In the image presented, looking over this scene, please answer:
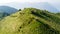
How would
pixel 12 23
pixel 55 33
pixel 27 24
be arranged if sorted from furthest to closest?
1. pixel 12 23
2. pixel 27 24
3. pixel 55 33

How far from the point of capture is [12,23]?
40062 millimetres

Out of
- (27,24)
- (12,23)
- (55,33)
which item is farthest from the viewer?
(12,23)

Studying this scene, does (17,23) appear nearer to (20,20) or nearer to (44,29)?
(20,20)

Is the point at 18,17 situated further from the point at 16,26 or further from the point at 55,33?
the point at 55,33

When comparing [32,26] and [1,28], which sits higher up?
[32,26]

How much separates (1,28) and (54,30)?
555 inches

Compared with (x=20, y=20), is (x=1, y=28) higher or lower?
lower

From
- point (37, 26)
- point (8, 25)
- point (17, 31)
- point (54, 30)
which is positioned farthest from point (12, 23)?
point (54, 30)

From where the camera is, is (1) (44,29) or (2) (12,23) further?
(2) (12,23)

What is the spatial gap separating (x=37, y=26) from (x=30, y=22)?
2863 mm

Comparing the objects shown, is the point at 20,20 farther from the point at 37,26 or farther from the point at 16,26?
the point at 37,26

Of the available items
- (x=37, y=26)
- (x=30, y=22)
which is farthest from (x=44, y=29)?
(x=30, y=22)

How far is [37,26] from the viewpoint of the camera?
34562 mm

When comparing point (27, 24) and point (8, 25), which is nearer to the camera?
point (27, 24)
